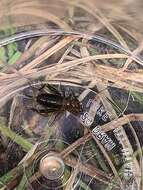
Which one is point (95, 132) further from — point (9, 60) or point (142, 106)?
point (9, 60)

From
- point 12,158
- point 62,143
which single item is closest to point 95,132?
point 62,143

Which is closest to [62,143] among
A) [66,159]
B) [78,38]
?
[66,159]

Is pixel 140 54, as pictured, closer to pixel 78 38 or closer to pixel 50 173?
pixel 78 38

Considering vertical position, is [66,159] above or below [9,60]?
below

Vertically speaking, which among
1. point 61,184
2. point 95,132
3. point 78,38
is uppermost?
point 78,38

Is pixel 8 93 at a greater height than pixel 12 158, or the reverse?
pixel 8 93
